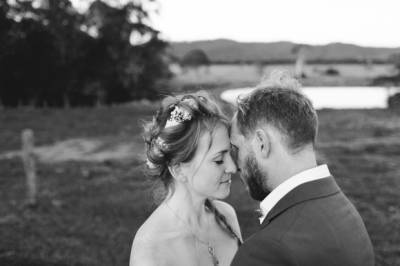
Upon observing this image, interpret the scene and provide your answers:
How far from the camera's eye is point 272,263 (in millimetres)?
2131

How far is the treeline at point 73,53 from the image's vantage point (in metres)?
36.8

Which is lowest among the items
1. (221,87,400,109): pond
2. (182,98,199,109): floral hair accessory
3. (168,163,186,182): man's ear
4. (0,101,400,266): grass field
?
(0,101,400,266): grass field

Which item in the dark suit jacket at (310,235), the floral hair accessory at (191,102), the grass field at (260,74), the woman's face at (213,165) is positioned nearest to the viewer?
the dark suit jacket at (310,235)

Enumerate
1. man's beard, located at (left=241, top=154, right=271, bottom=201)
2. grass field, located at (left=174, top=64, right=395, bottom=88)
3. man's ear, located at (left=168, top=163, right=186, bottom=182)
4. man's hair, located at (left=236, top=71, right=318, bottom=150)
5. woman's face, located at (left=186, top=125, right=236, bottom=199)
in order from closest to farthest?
man's hair, located at (left=236, top=71, right=318, bottom=150) < man's beard, located at (left=241, top=154, right=271, bottom=201) < woman's face, located at (left=186, top=125, right=236, bottom=199) < man's ear, located at (left=168, top=163, right=186, bottom=182) < grass field, located at (left=174, top=64, right=395, bottom=88)

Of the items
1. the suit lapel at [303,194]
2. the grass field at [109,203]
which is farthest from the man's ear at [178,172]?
the suit lapel at [303,194]

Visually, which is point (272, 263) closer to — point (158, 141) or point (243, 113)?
point (243, 113)

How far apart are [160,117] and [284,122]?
4.75 ft

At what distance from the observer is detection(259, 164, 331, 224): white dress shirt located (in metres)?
2.44

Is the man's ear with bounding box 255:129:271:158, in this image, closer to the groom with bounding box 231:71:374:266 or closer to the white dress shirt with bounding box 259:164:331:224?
the groom with bounding box 231:71:374:266

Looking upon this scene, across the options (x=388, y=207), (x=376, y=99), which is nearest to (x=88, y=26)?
(x=376, y=99)

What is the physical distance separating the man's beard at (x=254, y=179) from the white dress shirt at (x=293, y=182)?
0.48 feet

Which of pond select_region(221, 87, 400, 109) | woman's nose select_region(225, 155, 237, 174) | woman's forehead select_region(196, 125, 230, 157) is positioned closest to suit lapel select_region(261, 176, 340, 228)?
woman's nose select_region(225, 155, 237, 174)

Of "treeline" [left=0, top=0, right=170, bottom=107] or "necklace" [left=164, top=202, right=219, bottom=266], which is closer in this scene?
"necklace" [left=164, top=202, right=219, bottom=266]

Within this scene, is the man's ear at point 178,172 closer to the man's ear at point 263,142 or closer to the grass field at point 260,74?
the man's ear at point 263,142
